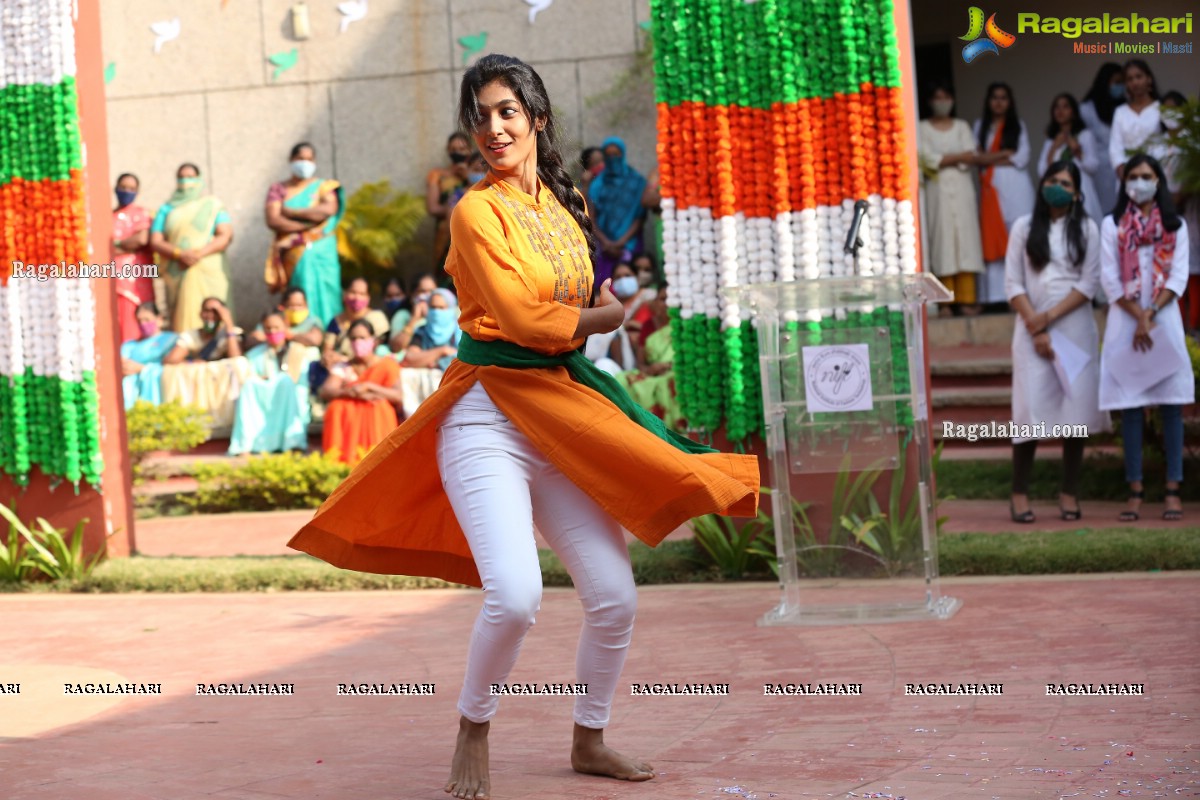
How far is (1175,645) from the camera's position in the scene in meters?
5.33

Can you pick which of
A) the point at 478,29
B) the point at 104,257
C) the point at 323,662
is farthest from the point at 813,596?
the point at 478,29

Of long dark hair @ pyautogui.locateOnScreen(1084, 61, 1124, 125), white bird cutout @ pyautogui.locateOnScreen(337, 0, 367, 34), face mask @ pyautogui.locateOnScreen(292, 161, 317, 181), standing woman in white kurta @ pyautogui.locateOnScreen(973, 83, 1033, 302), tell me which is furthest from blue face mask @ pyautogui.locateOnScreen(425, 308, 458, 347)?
long dark hair @ pyautogui.locateOnScreen(1084, 61, 1124, 125)

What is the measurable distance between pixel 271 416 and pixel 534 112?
28.4 ft

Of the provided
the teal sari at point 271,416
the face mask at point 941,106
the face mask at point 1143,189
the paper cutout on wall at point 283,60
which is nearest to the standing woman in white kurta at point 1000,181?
the face mask at point 941,106

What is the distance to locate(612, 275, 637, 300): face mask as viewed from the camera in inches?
492

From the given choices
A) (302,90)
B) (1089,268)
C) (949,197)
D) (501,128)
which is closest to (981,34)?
(949,197)

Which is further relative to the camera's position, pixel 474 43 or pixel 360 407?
pixel 474 43

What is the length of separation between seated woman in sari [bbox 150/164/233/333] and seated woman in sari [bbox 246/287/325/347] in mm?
914

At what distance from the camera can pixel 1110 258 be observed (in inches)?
328

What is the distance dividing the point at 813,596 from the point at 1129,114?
6481 mm

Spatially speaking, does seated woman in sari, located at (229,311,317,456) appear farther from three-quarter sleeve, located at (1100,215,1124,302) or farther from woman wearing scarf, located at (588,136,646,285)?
three-quarter sleeve, located at (1100,215,1124,302)

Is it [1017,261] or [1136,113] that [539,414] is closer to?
[1017,261]

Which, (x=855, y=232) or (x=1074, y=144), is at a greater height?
(x=1074, y=144)

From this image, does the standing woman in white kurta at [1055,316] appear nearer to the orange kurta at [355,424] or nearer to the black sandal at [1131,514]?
the black sandal at [1131,514]
